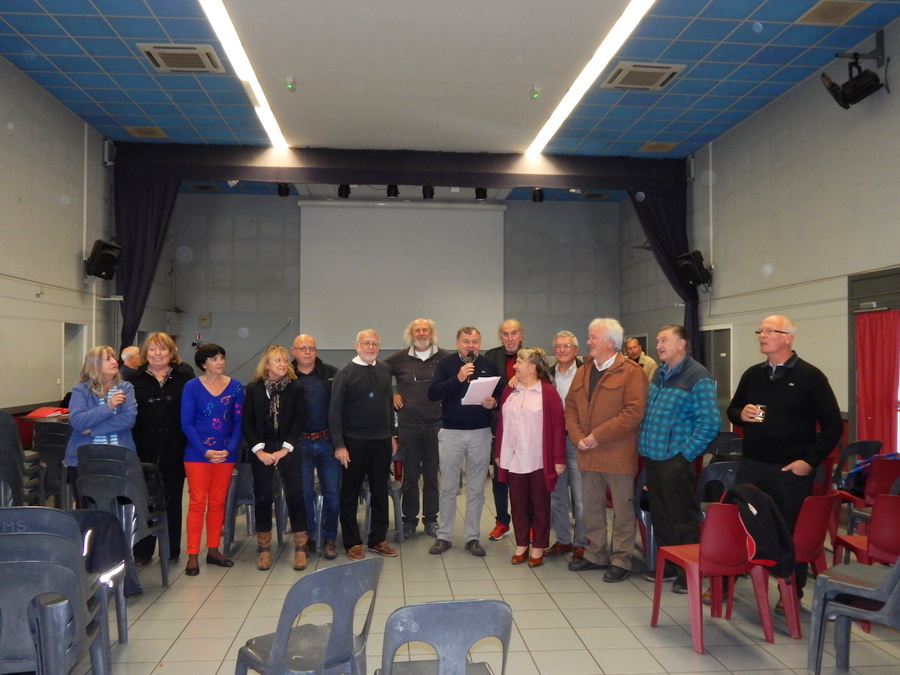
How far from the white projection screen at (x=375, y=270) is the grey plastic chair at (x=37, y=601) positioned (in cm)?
857

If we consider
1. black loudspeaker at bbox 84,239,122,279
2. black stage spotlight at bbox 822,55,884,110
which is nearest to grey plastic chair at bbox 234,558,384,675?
black stage spotlight at bbox 822,55,884,110

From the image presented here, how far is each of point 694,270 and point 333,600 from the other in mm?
7254

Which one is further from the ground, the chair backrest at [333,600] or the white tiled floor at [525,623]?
the chair backrest at [333,600]

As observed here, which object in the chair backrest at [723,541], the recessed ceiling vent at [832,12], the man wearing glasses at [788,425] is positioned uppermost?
the recessed ceiling vent at [832,12]

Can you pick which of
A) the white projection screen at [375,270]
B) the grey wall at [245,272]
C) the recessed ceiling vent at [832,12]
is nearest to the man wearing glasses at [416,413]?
the recessed ceiling vent at [832,12]

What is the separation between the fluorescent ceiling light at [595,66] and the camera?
5330 millimetres

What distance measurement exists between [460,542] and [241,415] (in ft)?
6.19

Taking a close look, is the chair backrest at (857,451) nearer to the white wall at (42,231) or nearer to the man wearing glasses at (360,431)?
the man wearing glasses at (360,431)

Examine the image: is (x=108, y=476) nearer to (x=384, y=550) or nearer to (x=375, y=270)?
(x=384, y=550)

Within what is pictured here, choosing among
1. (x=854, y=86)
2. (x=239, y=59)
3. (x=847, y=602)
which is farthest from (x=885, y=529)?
(x=239, y=59)

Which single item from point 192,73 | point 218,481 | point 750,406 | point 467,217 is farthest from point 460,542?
point 467,217

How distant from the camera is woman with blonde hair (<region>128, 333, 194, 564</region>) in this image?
4359mm

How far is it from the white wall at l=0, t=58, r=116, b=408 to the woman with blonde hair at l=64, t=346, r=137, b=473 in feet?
9.02

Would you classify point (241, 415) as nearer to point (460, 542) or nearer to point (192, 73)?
point (460, 542)
